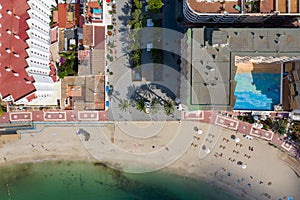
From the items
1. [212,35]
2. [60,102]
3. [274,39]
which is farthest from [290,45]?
[60,102]

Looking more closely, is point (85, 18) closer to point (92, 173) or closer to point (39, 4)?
point (39, 4)

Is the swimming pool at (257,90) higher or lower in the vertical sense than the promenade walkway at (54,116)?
higher

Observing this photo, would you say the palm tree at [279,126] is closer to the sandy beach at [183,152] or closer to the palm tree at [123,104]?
the sandy beach at [183,152]

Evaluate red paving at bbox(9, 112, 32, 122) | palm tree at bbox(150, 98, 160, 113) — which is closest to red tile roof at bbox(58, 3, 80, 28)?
red paving at bbox(9, 112, 32, 122)

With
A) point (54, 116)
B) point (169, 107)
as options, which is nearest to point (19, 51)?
point (54, 116)

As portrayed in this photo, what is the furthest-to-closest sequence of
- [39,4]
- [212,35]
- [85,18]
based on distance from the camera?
[85,18], [39,4], [212,35]

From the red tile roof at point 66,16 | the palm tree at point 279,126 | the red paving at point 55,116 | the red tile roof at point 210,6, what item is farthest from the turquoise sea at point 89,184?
the red tile roof at point 210,6
